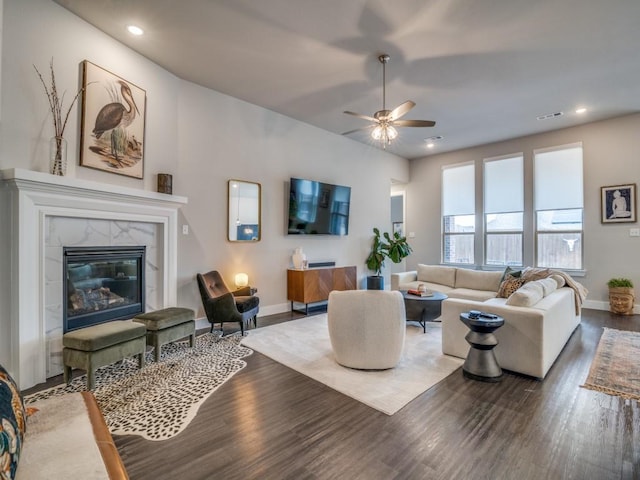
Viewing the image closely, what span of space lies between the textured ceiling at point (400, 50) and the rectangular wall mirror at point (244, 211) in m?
1.38

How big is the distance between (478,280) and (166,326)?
4895 mm

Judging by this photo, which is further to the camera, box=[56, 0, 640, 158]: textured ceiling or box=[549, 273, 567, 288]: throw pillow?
box=[549, 273, 567, 288]: throw pillow

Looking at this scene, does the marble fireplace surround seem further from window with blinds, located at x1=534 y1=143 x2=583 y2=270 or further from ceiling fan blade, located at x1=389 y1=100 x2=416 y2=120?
window with blinds, located at x1=534 y1=143 x2=583 y2=270

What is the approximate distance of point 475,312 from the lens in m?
3.08

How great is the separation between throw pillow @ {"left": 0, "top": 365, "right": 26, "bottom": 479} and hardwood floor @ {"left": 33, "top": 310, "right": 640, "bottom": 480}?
2.62 feet

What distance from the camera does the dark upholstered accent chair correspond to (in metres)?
4.06

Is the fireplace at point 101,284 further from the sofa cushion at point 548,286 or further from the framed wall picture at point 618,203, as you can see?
the framed wall picture at point 618,203

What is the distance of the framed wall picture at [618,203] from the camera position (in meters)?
5.45

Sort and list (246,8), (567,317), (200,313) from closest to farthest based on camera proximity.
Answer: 1. (246,8)
2. (567,317)
3. (200,313)

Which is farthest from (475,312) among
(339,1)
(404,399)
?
(339,1)

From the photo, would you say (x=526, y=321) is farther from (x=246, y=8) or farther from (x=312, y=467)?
(x=246, y=8)

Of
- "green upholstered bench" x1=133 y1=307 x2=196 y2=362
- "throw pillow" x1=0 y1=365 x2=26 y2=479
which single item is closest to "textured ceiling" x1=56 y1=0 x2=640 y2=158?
"green upholstered bench" x1=133 y1=307 x2=196 y2=362

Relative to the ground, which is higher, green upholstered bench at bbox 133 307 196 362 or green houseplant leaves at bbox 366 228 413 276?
green houseplant leaves at bbox 366 228 413 276

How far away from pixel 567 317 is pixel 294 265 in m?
3.93
